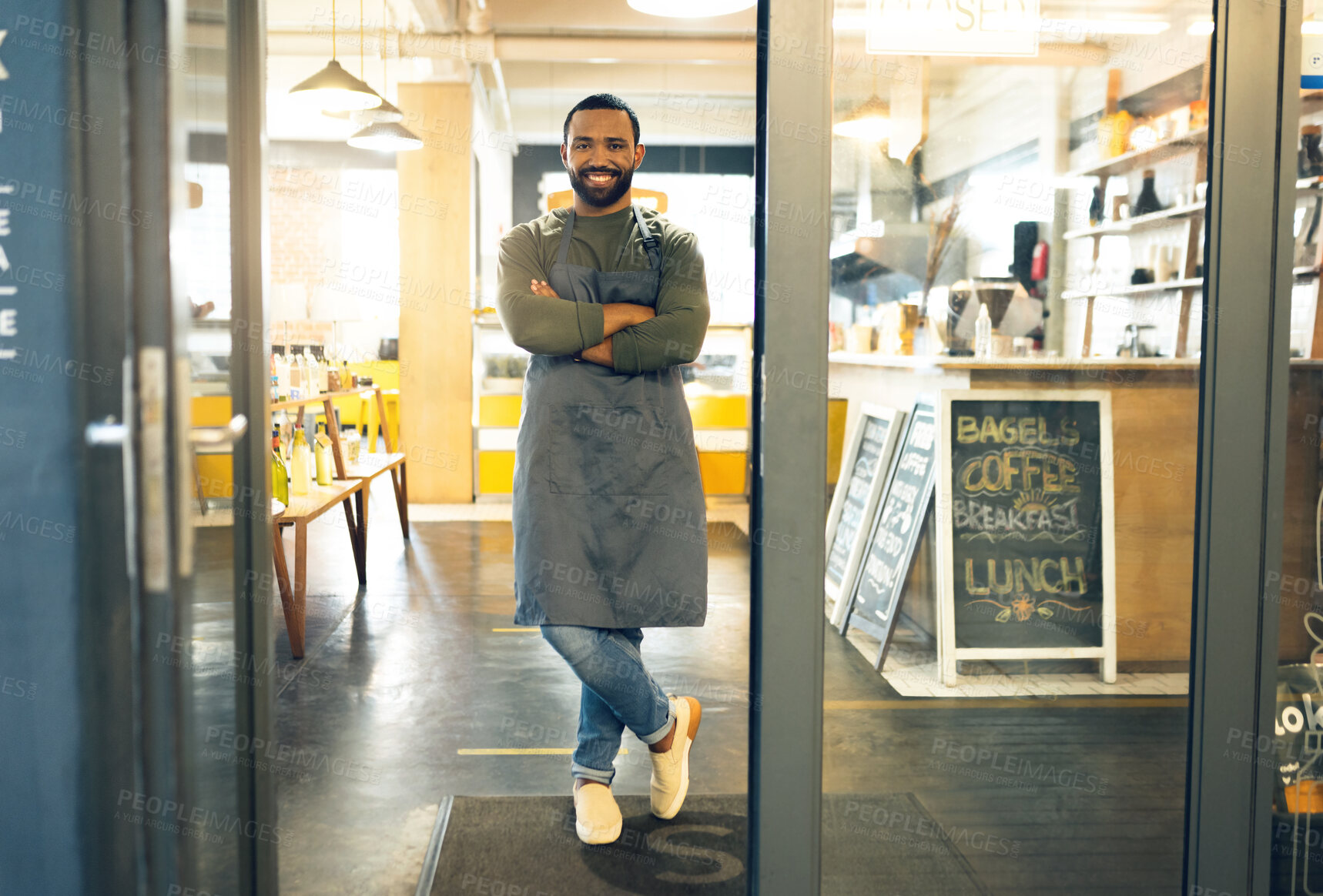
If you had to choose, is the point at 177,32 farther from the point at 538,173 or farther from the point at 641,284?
the point at 538,173

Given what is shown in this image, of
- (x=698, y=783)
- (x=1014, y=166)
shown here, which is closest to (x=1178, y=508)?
(x=1014, y=166)

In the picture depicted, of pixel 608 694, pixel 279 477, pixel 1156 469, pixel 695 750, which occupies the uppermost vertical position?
pixel 1156 469

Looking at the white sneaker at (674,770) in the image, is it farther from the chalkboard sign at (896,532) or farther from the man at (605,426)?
the chalkboard sign at (896,532)

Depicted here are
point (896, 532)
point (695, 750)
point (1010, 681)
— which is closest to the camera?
point (1010, 681)

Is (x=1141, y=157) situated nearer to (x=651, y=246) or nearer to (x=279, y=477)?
(x=651, y=246)

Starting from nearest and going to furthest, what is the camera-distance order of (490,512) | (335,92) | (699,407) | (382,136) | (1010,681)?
(1010,681), (335,92), (382,136), (490,512), (699,407)

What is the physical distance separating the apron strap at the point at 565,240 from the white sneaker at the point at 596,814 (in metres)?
1.26

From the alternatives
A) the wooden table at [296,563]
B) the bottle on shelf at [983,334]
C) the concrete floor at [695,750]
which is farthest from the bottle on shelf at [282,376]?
the bottle on shelf at [983,334]

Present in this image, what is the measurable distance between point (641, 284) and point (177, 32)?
1.19 m

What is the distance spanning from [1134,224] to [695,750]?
6.14ft

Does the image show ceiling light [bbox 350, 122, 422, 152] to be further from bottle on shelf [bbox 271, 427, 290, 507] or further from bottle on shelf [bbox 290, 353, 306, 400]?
bottle on shelf [bbox 271, 427, 290, 507]

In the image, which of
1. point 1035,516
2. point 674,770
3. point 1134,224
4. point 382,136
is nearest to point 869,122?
point 1134,224

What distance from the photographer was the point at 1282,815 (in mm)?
1937

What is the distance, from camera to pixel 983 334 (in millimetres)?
1941
